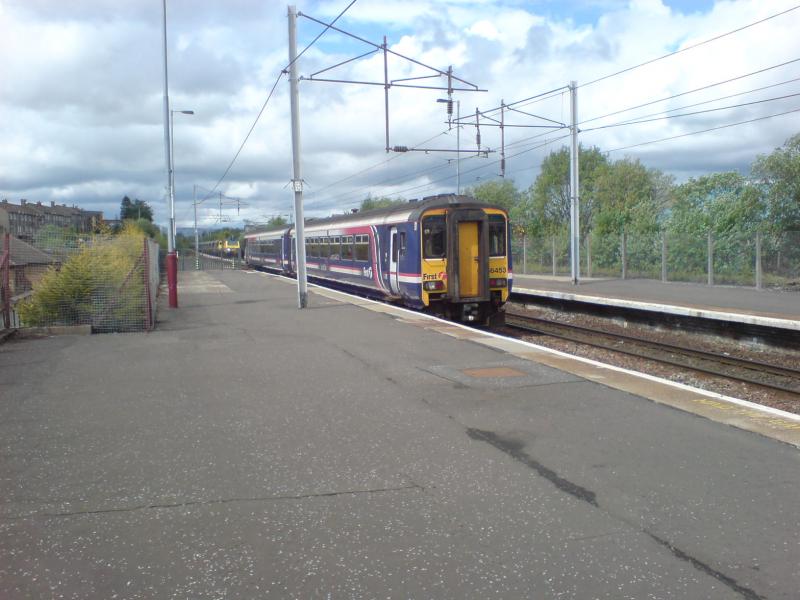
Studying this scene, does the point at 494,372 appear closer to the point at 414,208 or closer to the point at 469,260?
the point at 469,260

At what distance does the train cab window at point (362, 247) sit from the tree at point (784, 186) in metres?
16.7

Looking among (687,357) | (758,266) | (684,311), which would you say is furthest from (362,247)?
(758,266)

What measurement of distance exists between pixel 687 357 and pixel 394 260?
7820mm

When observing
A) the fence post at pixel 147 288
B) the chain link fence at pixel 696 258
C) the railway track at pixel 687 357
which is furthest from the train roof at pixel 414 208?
the chain link fence at pixel 696 258

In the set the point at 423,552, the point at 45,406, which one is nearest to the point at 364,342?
the point at 45,406

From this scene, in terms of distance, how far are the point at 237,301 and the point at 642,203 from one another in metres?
37.0

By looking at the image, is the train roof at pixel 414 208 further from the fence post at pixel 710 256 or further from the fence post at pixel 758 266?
the fence post at pixel 710 256

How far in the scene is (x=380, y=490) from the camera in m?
5.02

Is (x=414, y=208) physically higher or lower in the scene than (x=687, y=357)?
higher

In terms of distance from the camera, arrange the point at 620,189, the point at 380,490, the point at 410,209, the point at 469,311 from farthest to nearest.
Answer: the point at 620,189 → the point at 410,209 → the point at 469,311 → the point at 380,490

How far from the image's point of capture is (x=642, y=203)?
50.0 metres

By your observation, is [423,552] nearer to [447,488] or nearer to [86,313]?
[447,488]

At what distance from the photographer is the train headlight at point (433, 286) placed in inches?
666

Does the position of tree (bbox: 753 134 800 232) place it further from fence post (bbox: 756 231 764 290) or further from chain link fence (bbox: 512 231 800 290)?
fence post (bbox: 756 231 764 290)
